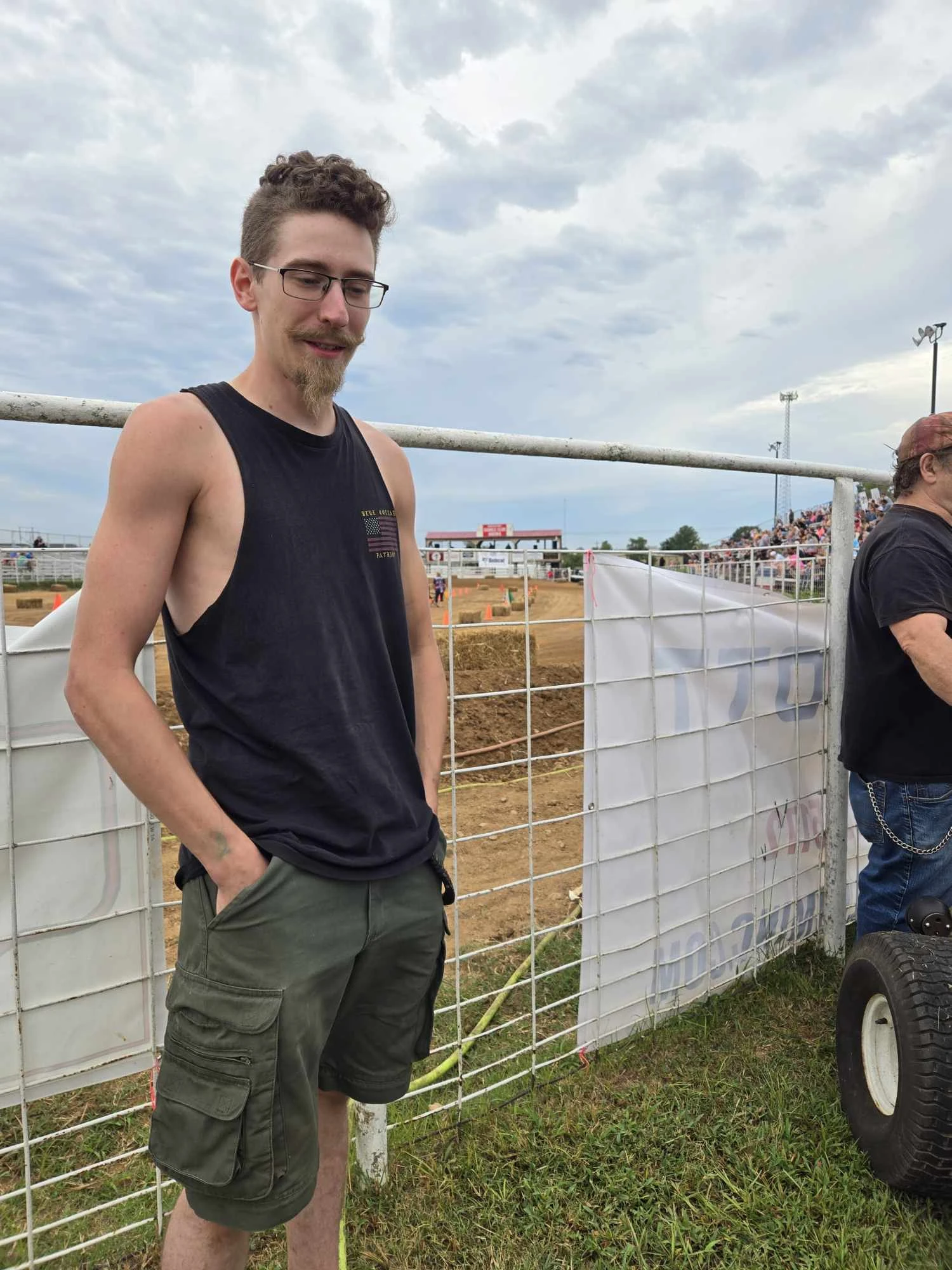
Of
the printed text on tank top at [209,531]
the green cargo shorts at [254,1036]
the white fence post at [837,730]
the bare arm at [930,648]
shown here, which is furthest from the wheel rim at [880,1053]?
the printed text on tank top at [209,531]

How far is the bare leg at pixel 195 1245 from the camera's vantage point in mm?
1501

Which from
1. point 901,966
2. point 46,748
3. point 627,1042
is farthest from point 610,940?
point 46,748

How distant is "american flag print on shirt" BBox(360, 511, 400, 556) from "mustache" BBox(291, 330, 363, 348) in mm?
316

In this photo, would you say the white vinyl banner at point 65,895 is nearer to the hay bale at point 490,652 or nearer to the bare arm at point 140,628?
the bare arm at point 140,628

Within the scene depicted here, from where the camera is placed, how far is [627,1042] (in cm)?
307

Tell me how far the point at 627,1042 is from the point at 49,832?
216 cm

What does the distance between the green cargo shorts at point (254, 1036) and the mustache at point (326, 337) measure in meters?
0.93

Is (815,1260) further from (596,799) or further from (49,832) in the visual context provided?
(49,832)

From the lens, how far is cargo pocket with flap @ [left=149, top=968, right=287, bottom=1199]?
1402 millimetres

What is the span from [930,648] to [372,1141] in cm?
211

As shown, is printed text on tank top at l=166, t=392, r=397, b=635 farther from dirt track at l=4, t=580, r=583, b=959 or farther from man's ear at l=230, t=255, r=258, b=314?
dirt track at l=4, t=580, r=583, b=959

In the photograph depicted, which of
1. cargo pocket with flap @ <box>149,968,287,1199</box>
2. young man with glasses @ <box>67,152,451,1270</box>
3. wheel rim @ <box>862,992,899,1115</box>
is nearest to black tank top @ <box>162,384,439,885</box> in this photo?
young man with glasses @ <box>67,152,451,1270</box>

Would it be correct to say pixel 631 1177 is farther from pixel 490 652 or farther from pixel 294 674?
pixel 490 652

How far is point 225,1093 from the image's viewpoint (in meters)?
1.40
